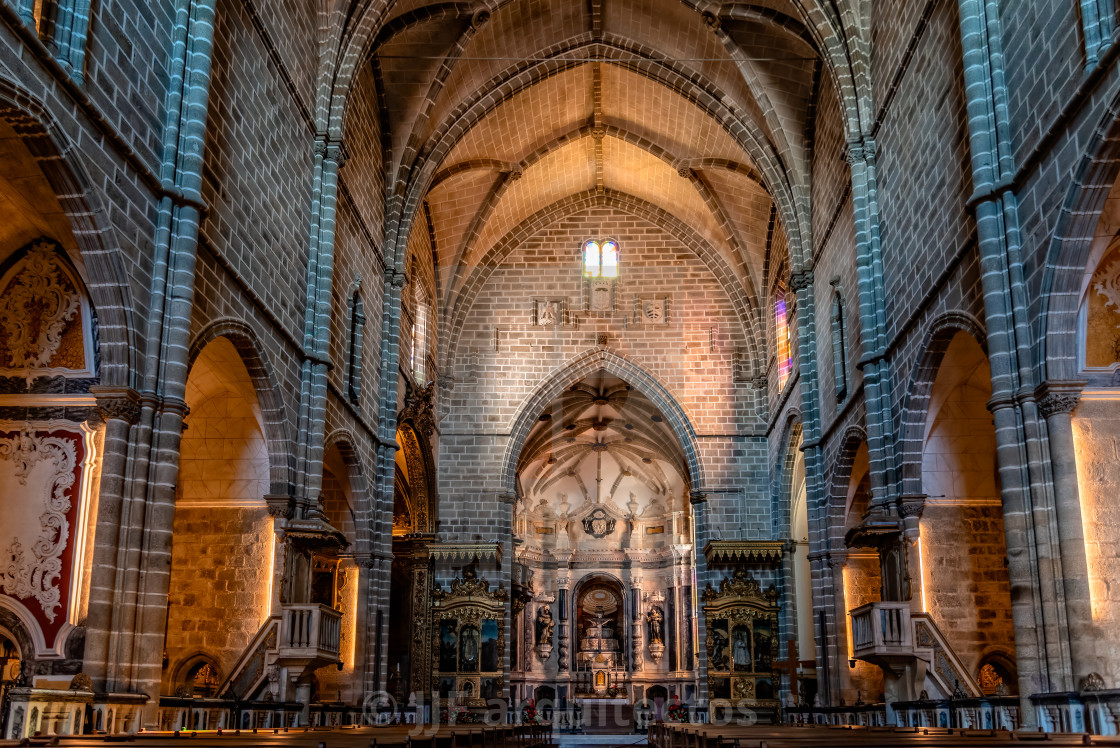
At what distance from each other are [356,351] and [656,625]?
23333mm

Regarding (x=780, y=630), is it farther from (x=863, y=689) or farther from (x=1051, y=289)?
(x=1051, y=289)

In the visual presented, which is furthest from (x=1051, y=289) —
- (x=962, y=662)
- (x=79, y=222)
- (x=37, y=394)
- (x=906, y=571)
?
(x=37, y=394)

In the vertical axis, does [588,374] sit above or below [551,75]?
below

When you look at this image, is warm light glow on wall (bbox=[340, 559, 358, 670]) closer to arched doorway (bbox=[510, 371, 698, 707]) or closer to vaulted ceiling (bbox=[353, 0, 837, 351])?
vaulted ceiling (bbox=[353, 0, 837, 351])

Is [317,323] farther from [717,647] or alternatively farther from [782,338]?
[717,647]

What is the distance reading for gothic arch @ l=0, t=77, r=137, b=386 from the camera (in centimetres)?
971

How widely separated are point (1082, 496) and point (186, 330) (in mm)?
Result: 9700

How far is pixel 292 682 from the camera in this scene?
1598 cm

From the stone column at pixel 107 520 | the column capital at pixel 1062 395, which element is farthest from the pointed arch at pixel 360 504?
the column capital at pixel 1062 395

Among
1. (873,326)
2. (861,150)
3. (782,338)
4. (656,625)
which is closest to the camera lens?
(873,326)

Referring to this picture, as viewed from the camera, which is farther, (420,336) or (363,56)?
(420,336)

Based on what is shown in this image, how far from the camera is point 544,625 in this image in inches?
1618

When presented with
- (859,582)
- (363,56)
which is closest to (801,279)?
(859,582)

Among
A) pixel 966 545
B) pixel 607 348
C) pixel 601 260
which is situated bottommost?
pixel 966 545
